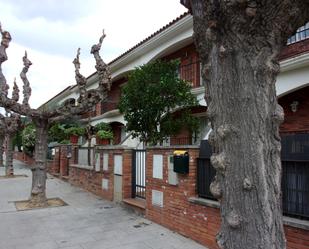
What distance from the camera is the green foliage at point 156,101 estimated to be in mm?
8047

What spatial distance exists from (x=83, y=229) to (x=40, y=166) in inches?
149

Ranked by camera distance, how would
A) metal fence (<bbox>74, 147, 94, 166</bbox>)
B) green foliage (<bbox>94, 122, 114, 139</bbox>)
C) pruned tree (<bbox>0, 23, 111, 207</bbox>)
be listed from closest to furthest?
pruned tree (<bbox>0, 23, 111, 207</bbox>) → metal fence (<bbox>74, 147, 94, 166</bbox>) → green foliage (<bbox>94, 122, 114, 139</bbox>)

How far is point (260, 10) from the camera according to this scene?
2396 millimetres

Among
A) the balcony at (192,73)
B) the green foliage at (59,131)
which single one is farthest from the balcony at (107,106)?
the balcony at (192,73)

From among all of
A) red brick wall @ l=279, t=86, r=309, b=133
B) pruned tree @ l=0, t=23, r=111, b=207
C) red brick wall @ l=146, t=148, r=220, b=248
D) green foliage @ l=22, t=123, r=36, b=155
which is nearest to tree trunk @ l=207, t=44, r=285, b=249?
red brick wall @ l=146, t=148, r=220, b=248

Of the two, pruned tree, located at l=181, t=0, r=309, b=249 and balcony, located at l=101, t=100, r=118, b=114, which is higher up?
balcony, located at l=101, t=100, r=118, b=114

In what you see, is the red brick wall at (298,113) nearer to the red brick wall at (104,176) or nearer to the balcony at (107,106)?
the red brick wall at (104,176)

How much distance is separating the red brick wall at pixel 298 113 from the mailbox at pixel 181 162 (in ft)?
13.0

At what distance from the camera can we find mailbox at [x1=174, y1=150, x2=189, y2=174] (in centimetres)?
643

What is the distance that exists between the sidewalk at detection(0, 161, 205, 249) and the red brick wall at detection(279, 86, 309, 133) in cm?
474

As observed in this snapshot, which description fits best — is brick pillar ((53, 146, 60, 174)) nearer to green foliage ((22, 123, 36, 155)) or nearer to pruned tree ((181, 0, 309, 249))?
green foliage ((22, 123, 36, 155))

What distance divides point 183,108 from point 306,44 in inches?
142

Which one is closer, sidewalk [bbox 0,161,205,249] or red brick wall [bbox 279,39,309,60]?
sidewalk [bbox 0,161,205,249]

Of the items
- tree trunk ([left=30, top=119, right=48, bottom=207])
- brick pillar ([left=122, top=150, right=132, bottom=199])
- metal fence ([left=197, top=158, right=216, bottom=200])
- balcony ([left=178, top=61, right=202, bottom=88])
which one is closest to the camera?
metal fence ([left=197, top=158, right=216, bottom=200])
